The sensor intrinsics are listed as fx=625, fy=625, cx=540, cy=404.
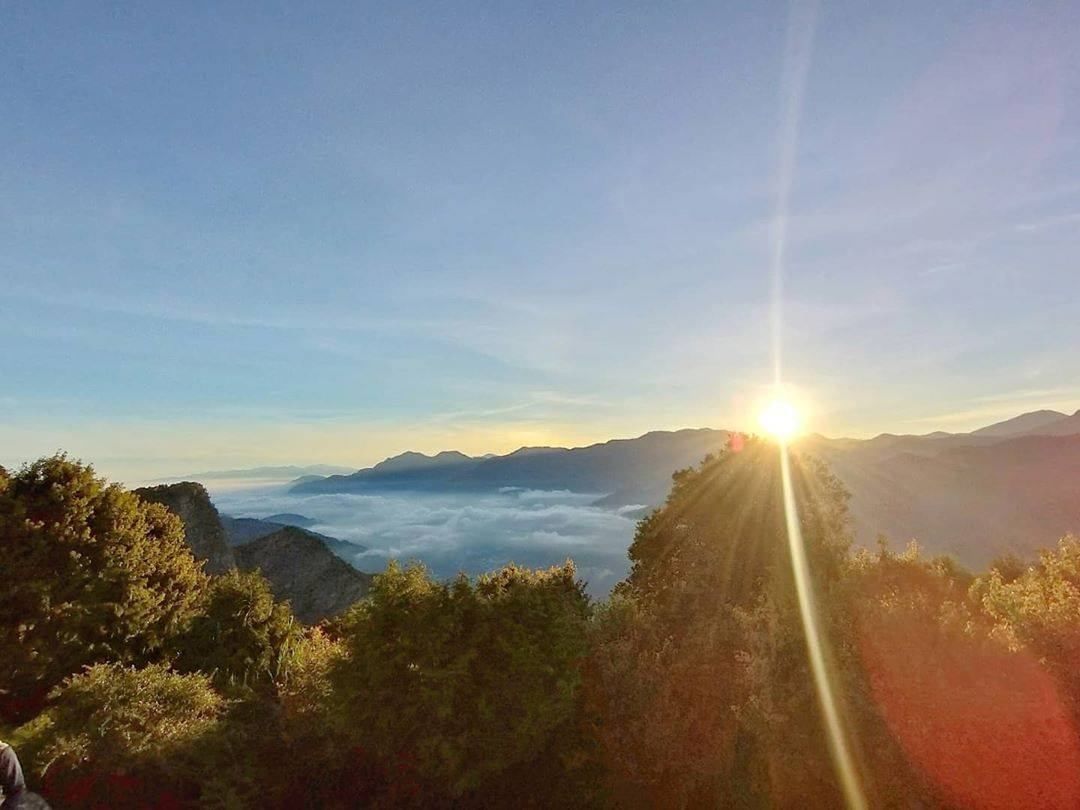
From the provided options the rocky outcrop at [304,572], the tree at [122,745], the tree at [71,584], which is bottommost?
the rocky outcrop at [304,572]

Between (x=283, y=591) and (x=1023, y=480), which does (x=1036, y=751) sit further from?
(x=1023, y=480)

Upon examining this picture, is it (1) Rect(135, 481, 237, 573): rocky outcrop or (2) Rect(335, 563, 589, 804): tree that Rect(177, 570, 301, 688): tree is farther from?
(1) Rect(135, 481, 237, 573): rocky outcrop

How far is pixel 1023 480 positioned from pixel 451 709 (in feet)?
722

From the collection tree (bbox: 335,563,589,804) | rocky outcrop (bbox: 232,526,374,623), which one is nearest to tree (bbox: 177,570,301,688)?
tree (bbox: 335,563,589,804)

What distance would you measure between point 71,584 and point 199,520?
33.7 m

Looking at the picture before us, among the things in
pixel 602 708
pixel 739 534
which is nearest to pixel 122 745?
pixel 602 708

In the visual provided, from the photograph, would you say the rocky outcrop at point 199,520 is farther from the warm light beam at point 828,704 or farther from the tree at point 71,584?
the warm light beam at point 828,704

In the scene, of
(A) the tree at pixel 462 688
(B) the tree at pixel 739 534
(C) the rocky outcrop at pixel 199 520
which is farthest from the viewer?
(C) the rocky outcrop at pixel 199 520

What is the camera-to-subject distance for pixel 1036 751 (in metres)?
11.3

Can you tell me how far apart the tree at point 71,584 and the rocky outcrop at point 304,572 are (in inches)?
1293

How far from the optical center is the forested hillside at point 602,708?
12.0 meters

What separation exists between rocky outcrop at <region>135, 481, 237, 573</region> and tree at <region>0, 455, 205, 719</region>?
29.9m

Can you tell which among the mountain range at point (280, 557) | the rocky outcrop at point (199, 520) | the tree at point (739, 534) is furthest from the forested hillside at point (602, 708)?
the mountain range at point (280, 557)

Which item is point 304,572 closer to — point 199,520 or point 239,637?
point 199,520
